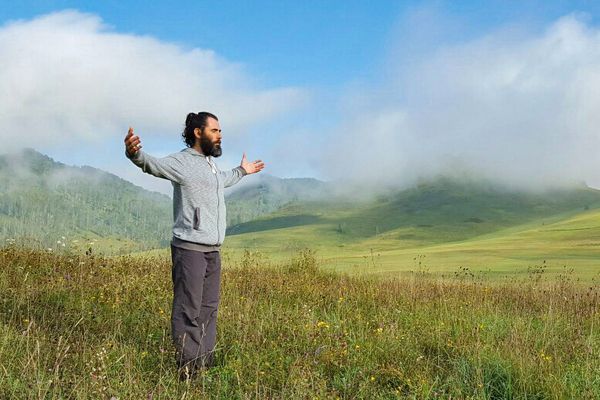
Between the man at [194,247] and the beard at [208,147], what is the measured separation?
4 cm

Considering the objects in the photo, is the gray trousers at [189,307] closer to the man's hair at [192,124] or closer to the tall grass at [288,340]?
the tall grass at [288,340]

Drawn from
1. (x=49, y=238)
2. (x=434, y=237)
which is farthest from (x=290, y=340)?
(x=434, y=237)

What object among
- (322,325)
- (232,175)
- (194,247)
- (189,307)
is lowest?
(322,325)

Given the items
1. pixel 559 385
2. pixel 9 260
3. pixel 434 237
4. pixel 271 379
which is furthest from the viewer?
pixel 434 237

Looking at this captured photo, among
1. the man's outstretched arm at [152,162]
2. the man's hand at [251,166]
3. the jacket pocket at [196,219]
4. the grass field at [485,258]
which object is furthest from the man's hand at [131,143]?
the grass field at [485,258]

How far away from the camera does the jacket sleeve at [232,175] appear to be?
6184 millimetres

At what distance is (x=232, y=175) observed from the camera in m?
6.37

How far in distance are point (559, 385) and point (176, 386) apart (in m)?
3.39

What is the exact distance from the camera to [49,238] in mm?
12188

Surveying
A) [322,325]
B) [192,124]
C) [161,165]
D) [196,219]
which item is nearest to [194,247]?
[196,219]

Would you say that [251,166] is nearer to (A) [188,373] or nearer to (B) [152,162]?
(B) [152,162]

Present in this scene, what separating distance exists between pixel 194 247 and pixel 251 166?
158 cm

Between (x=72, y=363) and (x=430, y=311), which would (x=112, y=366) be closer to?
(x=72, y=363)

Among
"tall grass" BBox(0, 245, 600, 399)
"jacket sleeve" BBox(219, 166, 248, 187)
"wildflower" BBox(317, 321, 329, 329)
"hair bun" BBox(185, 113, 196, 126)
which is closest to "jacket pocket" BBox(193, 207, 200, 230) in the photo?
"jacket sleeve" BBox(219, 166, 248, 187)
